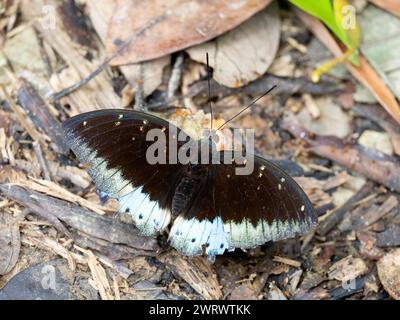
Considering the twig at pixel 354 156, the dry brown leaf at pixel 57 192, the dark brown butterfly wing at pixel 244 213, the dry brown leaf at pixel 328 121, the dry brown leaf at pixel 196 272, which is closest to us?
the dark brown butterfly wing at pixel 244 213

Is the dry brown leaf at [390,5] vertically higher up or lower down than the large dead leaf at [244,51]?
lower down

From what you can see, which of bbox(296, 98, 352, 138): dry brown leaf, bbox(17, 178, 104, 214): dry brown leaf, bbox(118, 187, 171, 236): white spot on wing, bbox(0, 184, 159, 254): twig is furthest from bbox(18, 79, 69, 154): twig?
bbox(296, 98, 352, 138): dry brown leaf

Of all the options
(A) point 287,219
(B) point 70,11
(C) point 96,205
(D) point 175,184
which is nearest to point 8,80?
(B) point 70,11

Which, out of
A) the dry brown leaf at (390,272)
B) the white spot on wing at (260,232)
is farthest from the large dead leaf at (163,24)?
the dry brown leaf at (390,272)

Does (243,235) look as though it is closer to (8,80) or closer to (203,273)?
(203,273)

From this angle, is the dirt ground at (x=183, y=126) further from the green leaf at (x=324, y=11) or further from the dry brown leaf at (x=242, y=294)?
the green leaf at (x=324, y=11)
